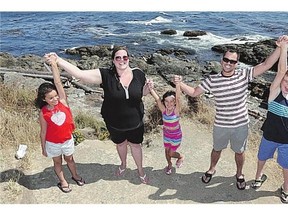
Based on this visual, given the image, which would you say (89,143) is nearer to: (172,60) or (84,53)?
(172,60)

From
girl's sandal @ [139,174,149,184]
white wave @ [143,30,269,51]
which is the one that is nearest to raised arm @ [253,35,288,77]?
girl's sandal @ [139,174,149,184]

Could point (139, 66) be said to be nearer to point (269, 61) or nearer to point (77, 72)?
point (77, 72)

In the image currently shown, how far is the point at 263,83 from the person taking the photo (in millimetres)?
16031

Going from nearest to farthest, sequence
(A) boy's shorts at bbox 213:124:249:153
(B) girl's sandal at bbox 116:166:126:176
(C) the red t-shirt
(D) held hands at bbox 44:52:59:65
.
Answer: (D) held hands at bbox 44:52:59:65, (C) the red t-shirt, (A) boy's shorts at bbox 213:124:249:153, (B) girl's sandal at bbox 116:166:126:176

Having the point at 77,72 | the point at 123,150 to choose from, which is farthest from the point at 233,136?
the point at 77,72

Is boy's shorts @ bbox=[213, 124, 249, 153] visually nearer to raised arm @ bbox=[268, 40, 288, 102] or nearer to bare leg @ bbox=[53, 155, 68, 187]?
raised arm @ bbox=[268, 40, 288, 102]

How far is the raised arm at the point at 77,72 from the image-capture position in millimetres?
4117

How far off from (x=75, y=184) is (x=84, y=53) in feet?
72.7

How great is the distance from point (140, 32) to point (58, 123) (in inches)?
1266

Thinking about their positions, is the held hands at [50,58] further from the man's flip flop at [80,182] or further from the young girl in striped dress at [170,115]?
the man's flip flop at [80,182]

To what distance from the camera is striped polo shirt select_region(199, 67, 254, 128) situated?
4.13 meters

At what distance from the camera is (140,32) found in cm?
3547

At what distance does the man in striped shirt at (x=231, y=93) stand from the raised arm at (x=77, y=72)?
0.96 meters

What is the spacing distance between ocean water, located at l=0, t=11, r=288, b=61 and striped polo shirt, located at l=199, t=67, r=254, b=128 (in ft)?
68.0
